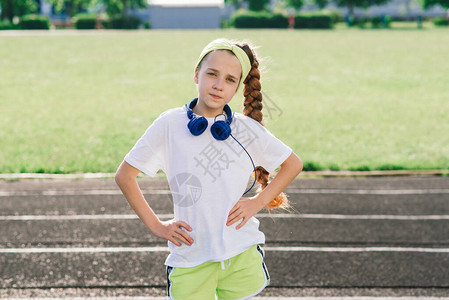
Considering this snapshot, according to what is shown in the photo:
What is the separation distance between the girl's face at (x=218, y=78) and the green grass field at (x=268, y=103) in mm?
263

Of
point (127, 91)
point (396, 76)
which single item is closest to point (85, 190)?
point (127, 91)

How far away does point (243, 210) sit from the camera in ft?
7.51

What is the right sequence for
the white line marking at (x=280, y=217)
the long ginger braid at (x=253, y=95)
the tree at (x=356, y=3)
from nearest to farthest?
the long ginger braid at (x=253, y=95), the white line marking at (x=280, y=217), the tree at (x=356, y=3)

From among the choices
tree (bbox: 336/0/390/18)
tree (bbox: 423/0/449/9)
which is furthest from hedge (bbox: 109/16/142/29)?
tree (bbox: 423/0/449/9)

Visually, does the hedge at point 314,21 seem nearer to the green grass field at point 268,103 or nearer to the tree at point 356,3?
the tree at point 356,3

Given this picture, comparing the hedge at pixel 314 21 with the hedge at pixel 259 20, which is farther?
the hedge at pixel 259 20

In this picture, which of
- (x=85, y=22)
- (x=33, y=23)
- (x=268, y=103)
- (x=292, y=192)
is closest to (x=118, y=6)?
(x=85, y=22)

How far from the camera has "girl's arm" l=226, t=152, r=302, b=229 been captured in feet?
7.55

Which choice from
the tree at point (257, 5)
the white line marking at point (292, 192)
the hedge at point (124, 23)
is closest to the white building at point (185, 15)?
the hedge at point (124, 23)

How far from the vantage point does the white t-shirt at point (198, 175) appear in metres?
2.24

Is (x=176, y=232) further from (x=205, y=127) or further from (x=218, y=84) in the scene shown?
(x=218, y=84)

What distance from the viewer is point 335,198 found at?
20.6 ft

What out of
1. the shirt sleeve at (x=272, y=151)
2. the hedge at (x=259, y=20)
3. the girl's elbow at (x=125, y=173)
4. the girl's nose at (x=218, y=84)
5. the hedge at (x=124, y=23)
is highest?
the girl's nose at (x=218, y=84)

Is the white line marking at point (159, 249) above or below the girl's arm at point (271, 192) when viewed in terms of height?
below
